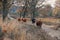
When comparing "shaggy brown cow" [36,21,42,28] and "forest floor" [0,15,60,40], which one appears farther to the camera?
"shaggy brown cow" [36,21,42,28]

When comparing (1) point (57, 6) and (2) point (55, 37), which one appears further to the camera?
(1) point (57, 6)

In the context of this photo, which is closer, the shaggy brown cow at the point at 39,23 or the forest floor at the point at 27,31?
the forest floor at the point at 27,31

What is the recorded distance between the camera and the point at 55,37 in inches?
126

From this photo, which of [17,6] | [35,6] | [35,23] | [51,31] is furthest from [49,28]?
[17,6]

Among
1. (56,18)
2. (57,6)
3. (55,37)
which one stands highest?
(57,6)

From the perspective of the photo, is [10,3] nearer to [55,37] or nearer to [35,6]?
[35,6]

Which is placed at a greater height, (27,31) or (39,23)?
(39,23)

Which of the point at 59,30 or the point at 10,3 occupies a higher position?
the point at 10,3

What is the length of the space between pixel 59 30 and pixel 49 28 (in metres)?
0.22

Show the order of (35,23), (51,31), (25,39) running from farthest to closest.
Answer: (35,23)
(51,31)
(25,39)

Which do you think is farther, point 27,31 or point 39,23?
point 39,23

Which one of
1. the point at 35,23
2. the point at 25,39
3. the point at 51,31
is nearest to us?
the point at 25,39

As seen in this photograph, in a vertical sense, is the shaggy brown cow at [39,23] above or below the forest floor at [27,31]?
above

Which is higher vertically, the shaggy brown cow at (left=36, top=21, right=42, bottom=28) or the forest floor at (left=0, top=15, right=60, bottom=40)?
the shaggy brown cow at (left=36, top=21, right=42, bottom=28)
